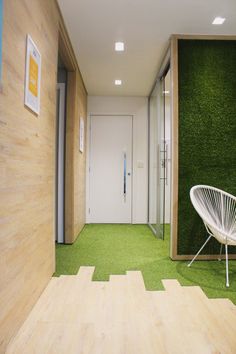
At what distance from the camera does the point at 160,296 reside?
1918 millimetres

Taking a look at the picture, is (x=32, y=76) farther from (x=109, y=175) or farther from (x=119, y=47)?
(x=109, y=175)

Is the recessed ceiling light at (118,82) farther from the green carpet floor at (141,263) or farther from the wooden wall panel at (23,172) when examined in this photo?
the green carpet floor at (141,263)

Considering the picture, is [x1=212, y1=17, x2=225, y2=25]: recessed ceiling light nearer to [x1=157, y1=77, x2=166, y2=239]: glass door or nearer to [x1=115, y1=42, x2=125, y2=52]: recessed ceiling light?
[x1=115, y1=42, x2=125, y2=52]: recessed ceiling light

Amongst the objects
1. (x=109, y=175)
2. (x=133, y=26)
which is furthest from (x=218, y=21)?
(x=109, y=175)

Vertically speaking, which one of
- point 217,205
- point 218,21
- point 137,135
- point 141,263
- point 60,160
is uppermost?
point 218,21

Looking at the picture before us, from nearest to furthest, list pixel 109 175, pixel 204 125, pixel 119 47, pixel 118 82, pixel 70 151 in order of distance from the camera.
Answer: pixel 204 125 → pixel 119 47 → pixel 70 151 → pixel 118 82 → pixel 109 175

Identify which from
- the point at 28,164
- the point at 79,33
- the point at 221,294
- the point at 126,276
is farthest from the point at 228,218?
the point at 79,33

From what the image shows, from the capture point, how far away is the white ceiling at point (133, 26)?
2367 mm

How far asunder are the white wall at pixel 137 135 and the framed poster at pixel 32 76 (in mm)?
3334

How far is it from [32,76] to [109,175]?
3.49 meters

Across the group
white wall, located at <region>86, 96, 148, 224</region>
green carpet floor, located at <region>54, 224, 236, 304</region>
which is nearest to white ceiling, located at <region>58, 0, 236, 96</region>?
white wall, located at <region>86, 96, 148, 224</region>

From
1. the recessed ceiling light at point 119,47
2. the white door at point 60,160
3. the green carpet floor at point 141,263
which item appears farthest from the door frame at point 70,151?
the recessed ceiling light at point 119,47

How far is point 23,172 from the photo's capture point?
5.10 feet

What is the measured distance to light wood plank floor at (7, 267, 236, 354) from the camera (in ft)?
4.37
